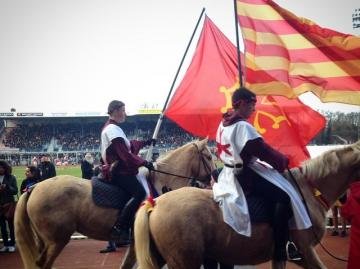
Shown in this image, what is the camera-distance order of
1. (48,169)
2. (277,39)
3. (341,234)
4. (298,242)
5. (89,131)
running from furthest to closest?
(89,131), (48,169), (341,234), (277,39), (298,242)


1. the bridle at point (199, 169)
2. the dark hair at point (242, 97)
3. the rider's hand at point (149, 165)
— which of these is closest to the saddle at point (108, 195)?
the rider's hand at point (149, 165)

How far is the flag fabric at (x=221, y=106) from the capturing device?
7.51m

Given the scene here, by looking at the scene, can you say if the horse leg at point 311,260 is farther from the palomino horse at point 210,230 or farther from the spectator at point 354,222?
the spectator at point 354,222

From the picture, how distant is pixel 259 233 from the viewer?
4059mm

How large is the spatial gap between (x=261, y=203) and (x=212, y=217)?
1.82ft

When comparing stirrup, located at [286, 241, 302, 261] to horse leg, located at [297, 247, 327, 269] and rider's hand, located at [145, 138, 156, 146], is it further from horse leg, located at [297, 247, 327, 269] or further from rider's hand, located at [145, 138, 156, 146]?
rider's hand, located at [145, 138, 156, 146]

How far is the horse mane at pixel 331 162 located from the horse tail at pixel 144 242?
1823 millimetres

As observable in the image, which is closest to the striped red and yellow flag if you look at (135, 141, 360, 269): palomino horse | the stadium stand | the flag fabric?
the flag fabric

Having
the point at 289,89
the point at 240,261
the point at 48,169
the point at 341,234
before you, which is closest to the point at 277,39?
Result: the point at 289,89

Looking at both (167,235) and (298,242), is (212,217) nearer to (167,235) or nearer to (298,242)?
(167,235)

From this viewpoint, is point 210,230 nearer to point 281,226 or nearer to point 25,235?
point 281,226

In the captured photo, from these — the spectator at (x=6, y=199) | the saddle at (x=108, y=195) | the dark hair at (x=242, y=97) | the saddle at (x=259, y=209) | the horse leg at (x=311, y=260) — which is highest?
the dark hair at (x=242, y=97)

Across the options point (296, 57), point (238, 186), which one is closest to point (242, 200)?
point (238, 186)

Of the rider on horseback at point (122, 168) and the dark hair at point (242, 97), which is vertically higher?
the dark hair at point (242, 97)
